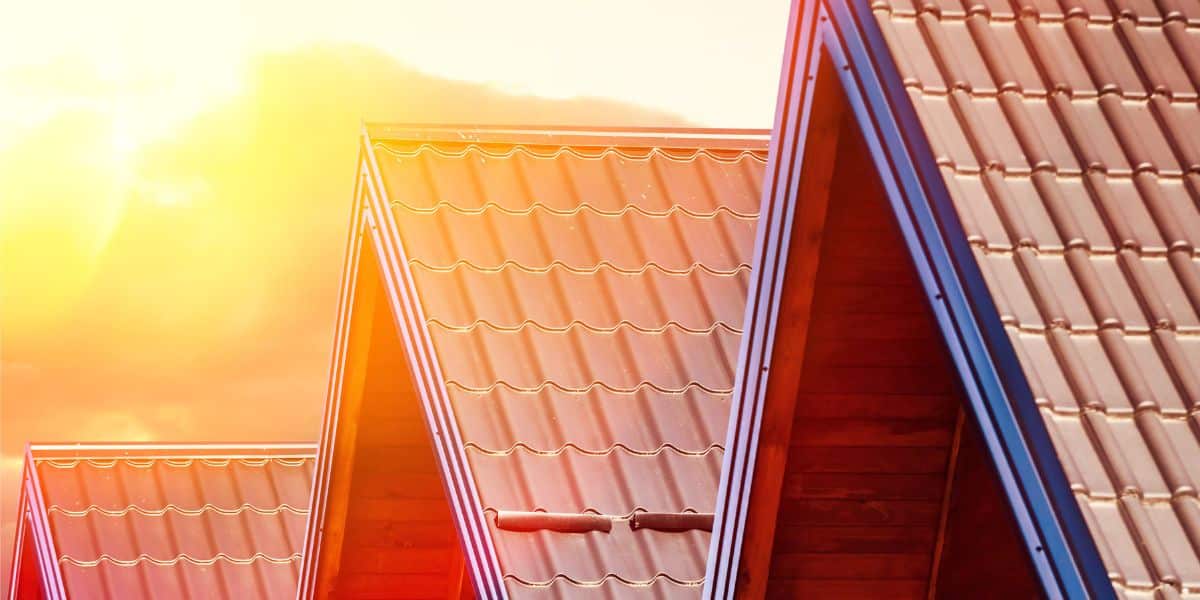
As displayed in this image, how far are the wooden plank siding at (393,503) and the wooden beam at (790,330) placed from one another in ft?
14.7

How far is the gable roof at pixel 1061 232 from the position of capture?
3.11 m

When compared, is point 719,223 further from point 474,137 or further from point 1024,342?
point 1024,342

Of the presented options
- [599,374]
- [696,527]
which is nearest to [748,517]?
[696,527]

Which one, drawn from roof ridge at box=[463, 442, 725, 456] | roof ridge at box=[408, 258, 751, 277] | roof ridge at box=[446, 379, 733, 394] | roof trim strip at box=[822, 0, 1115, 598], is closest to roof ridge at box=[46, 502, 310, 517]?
roof ridge at box=[408, 258, 751, 277]

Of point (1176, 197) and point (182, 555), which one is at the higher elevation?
point (182, 555)

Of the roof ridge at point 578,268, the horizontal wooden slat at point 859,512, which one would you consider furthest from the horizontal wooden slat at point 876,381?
the roof ridge at point 578,268

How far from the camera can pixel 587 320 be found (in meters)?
7.68

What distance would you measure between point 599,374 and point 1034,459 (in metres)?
4.36

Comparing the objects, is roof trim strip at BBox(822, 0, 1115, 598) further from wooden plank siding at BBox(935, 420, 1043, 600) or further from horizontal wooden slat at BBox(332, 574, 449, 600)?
horizontal wooden slat at BBox(332, 574, 449, 600)

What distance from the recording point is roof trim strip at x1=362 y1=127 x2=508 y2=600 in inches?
265

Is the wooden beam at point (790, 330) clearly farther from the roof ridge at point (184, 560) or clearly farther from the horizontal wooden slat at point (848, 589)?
the roof ridge at point (184, 560)

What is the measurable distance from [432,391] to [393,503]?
9.34 ft

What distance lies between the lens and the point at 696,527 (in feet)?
22.7

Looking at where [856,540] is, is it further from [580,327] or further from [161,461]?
[161,461]
